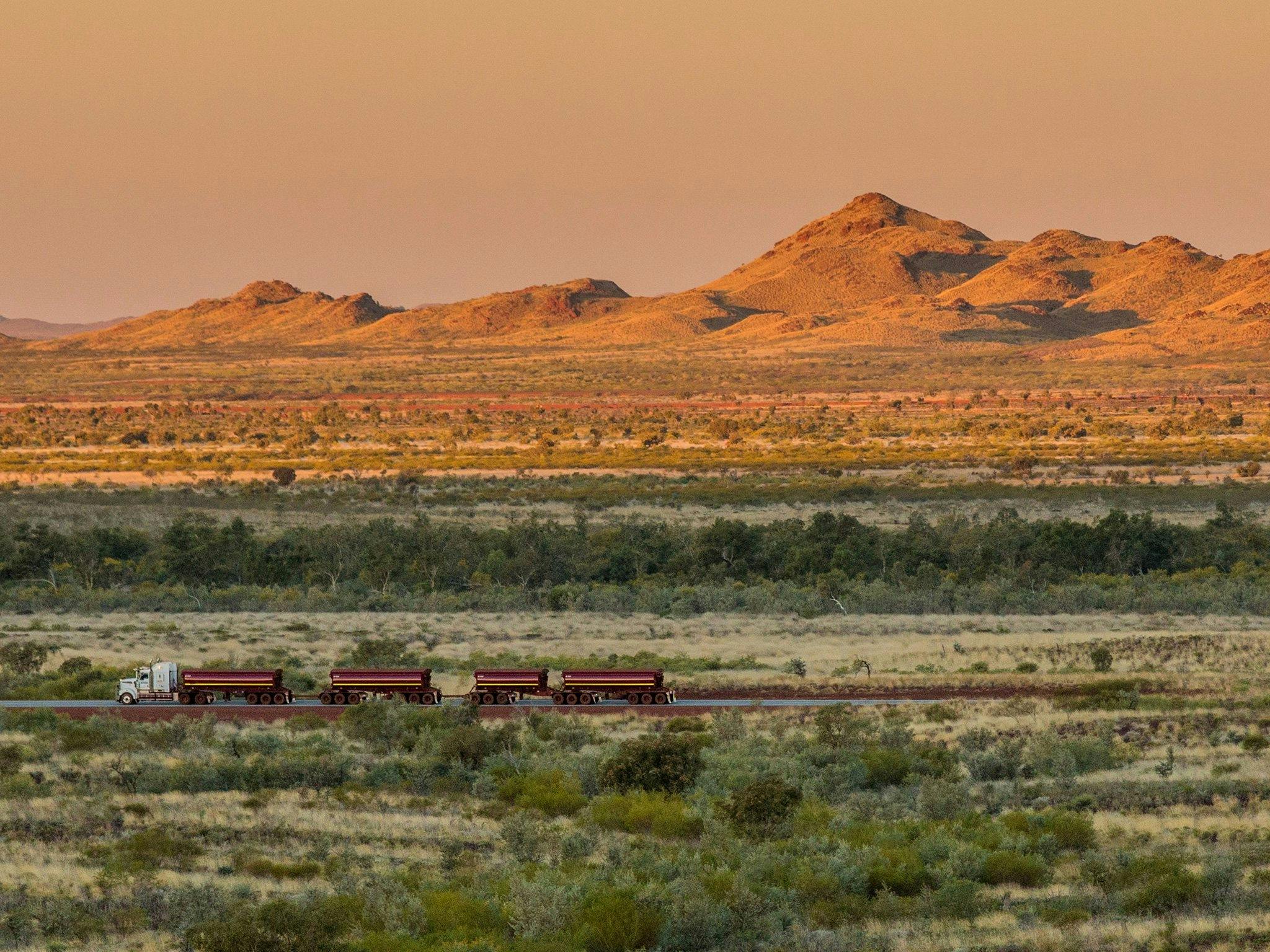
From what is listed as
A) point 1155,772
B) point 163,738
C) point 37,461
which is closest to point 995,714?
point 1155,772

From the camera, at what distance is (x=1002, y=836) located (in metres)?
18.3

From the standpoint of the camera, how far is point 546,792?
69.2 feet

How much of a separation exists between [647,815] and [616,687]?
8308 mm

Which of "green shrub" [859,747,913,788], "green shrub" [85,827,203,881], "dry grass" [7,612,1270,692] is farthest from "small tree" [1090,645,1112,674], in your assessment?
"green shrub" [85,827,203,881]

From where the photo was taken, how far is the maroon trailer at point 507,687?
2838 cm

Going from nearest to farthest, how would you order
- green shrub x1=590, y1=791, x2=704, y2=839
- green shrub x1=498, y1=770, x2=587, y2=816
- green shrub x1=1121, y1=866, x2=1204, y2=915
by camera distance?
green shrub x1=1121, y1=866, x2=1204, y2=915 < green shrub x1=590, y1=791, x2=704, y2=839 < green shrub x1=498, y1=770, x2=587, y2=816

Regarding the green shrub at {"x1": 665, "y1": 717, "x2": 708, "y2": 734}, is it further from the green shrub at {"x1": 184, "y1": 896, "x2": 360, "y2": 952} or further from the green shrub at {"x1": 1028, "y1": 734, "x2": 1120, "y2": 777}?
the green shrub at {"x1": 184, "y1": 896, "x2": 360, "y2": 952}

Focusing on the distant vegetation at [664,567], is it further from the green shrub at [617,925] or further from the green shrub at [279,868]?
the green shrub at [617,925]

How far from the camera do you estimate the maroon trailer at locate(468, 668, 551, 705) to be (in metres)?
28.4

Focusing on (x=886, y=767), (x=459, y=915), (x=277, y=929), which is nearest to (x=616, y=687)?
(x=886, y=767)

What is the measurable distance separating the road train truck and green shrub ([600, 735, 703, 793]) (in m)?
8.80

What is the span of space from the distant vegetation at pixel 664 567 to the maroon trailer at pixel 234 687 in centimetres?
1308

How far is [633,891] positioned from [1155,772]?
9.12 m

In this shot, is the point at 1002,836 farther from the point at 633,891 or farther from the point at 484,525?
the point at 484,525
